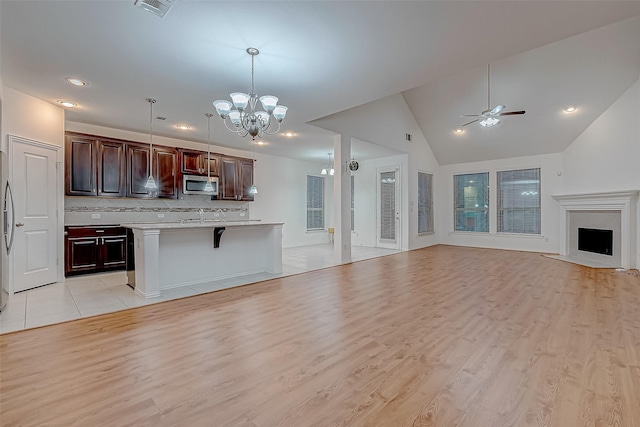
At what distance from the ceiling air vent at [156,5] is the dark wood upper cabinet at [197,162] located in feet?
14.5

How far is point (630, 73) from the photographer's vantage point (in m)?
5.48

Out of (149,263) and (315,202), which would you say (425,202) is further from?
(149,263)

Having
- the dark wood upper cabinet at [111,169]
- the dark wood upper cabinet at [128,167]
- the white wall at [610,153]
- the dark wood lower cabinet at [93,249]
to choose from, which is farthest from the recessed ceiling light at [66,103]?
the white wall at [610,153]

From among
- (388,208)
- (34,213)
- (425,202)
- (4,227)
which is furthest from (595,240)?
(34,213)

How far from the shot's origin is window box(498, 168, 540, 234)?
8219mm

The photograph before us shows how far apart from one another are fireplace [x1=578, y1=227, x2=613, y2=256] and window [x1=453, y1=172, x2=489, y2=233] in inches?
92.2

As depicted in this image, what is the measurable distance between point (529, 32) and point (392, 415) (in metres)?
3.46

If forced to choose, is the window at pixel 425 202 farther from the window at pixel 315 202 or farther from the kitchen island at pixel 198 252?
the kitchen island at pixel 198 252

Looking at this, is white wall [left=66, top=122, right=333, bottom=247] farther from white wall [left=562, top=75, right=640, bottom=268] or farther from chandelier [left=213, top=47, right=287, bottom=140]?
white wall [left=562, top=75, right=640, bottom=268]

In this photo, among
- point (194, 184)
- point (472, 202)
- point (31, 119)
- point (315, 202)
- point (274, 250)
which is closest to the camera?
point (31, 119)

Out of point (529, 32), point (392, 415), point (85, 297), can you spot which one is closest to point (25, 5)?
point (85, 297)

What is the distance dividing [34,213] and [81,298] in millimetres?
1647

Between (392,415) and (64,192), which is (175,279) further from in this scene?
(392,415)

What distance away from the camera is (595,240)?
21.7 feet
